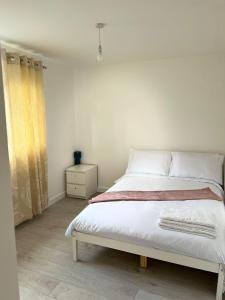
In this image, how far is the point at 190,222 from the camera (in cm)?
189

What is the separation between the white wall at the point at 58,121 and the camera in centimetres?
358

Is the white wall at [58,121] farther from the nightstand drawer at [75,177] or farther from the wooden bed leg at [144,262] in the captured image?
the wooden bed leg at [144,262]

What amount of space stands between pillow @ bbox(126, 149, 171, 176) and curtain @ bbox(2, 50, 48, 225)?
4.45 feet

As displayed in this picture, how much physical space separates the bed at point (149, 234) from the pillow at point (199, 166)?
0.50m

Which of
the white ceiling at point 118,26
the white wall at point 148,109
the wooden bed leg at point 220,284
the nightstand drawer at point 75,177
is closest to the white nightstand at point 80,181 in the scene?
the nightstand drawer at point 75,177

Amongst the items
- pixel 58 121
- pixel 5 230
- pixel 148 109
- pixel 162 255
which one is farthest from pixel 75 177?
pixel 5 230

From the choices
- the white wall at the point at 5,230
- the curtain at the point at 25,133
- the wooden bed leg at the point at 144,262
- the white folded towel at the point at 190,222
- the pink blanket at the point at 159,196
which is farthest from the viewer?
the curtain at the point at 25,133

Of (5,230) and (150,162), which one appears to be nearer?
(5,230)

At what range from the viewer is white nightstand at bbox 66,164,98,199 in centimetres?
384

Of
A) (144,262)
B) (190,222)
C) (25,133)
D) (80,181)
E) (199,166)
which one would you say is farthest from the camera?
(80,181)

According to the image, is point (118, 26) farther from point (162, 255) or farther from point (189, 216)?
point (162, 255)

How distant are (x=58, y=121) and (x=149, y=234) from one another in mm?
2516

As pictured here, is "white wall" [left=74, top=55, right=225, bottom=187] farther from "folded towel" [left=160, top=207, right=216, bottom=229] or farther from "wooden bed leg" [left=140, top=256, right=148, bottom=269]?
"wooden bed leg" [left=140, top=256, right=148, bottom=269]

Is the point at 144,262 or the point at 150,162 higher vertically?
the point at 150,162
